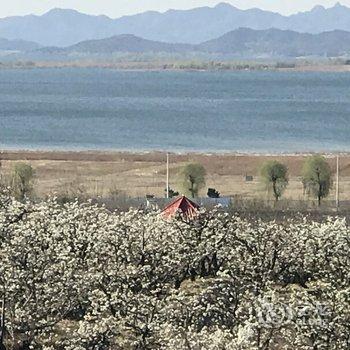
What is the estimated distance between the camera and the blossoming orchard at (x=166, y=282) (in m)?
15.9

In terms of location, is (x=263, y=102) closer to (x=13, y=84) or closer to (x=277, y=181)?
(x=13, y=84)

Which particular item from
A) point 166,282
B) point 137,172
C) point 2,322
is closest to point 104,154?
point 137,172

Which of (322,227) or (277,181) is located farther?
(277,181)

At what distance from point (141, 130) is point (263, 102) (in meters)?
37.2

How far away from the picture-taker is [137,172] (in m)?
51.4

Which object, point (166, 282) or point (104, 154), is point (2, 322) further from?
point (104, 154)

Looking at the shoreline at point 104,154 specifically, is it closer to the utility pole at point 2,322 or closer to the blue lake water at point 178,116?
the blue lake water at point 178,116

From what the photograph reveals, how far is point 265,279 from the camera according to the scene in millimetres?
19438

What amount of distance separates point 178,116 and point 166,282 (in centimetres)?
7532

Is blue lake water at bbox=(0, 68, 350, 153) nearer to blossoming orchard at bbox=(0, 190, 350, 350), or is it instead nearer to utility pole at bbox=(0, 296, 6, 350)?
blossoming orchard at bbox=(0, 190, 350, 350)

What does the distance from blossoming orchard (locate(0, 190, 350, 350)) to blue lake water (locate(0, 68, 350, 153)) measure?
44.2 metres

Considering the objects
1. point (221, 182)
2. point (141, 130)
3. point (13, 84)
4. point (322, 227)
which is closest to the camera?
point (322, 227)

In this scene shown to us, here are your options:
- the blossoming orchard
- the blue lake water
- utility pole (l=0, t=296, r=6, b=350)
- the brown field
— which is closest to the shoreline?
the brown field

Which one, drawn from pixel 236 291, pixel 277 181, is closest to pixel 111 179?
pixel 277 181
